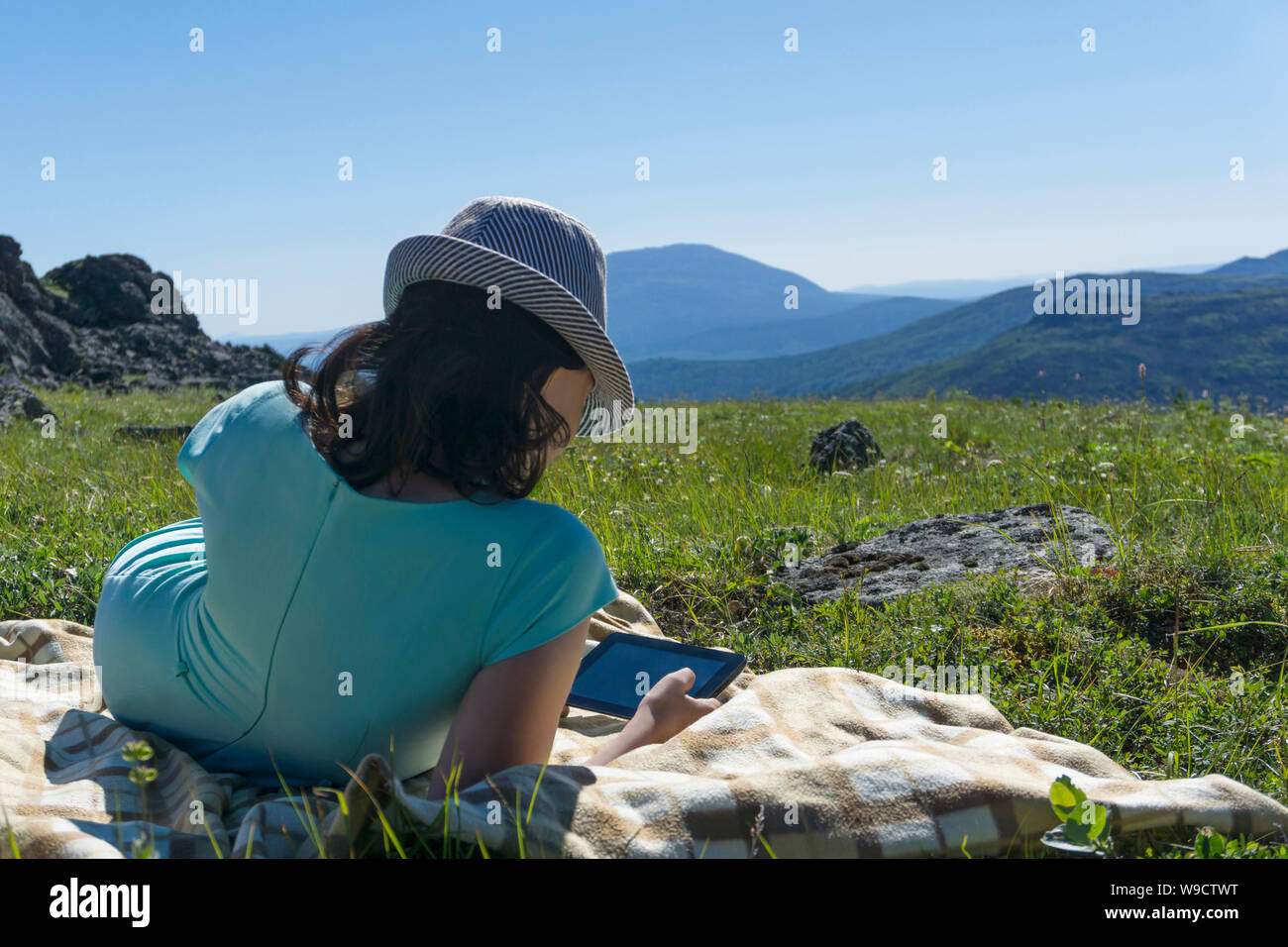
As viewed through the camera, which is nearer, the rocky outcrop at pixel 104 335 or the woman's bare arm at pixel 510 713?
the woman's bare arm at pixel 510 713

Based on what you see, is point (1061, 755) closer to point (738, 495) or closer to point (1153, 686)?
point (1153, 686)

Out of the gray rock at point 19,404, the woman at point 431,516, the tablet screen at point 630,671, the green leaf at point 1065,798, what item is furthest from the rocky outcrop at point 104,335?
the green leaf at point 1065,798

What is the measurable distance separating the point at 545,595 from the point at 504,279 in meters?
0.66

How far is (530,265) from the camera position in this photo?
2006 mm

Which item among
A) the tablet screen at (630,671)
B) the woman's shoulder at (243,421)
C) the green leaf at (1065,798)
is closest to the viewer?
the green leaf at (1065,798)

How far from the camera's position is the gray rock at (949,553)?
405cm

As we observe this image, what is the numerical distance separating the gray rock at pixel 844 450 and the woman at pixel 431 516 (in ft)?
18.9

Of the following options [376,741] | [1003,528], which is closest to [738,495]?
[1003,528]

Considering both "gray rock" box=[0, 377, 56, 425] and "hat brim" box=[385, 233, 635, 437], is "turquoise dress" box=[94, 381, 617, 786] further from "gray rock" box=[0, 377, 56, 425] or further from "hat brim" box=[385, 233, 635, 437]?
"gray rock" box=[0, 377, 56, 425]

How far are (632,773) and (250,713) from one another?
97 cm

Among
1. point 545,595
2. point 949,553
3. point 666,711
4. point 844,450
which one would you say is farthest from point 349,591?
point 844,450

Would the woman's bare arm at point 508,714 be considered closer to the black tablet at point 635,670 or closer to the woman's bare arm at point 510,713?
the woman's bare arm at point 510,713

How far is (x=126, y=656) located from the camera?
244 cm

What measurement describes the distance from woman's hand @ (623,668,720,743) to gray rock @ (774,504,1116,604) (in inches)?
60.4
